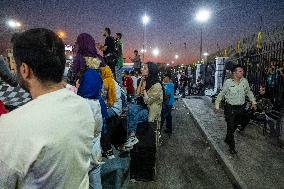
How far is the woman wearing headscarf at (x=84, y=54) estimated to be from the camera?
448 cm

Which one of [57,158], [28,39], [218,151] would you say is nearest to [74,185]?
[57,158]

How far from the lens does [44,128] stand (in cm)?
128

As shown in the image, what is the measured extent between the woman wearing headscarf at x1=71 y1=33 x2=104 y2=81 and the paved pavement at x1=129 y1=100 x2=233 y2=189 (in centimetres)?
266

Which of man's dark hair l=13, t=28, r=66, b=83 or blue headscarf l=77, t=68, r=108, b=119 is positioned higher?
man's dark hair l=13, t=28, r=66, b=83

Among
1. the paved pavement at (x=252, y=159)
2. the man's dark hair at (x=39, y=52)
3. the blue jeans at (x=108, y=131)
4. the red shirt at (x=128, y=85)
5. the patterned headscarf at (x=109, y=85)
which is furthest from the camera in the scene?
the red shirt at (x=128, y=85)

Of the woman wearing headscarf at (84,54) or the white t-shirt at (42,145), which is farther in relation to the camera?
the woman wearing headscarf at (84,54)

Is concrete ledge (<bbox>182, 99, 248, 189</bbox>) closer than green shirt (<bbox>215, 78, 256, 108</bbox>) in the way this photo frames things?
Yes

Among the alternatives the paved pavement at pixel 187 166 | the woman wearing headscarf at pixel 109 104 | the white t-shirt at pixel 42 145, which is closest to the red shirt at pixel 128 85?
the paved pavement at pixel 187 166

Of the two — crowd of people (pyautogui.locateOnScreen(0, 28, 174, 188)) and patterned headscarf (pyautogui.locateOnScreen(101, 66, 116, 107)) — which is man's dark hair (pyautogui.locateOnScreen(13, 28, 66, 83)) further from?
patterned headscarf (pyautogui.locateOnScreen(101, 66, 116, 107))

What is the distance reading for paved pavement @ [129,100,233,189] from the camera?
602cm

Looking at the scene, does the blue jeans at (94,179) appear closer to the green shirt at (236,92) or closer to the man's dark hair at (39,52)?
the man's dark hair at (39,52)

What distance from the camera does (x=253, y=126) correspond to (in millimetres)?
10961

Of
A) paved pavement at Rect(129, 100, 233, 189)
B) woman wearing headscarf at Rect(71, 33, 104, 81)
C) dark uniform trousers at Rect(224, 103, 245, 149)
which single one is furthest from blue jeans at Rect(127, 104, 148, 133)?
woman wearing headscarf at Rect(71, 33, 104, 81)

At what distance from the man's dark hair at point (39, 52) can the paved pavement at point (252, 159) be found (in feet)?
16.1
